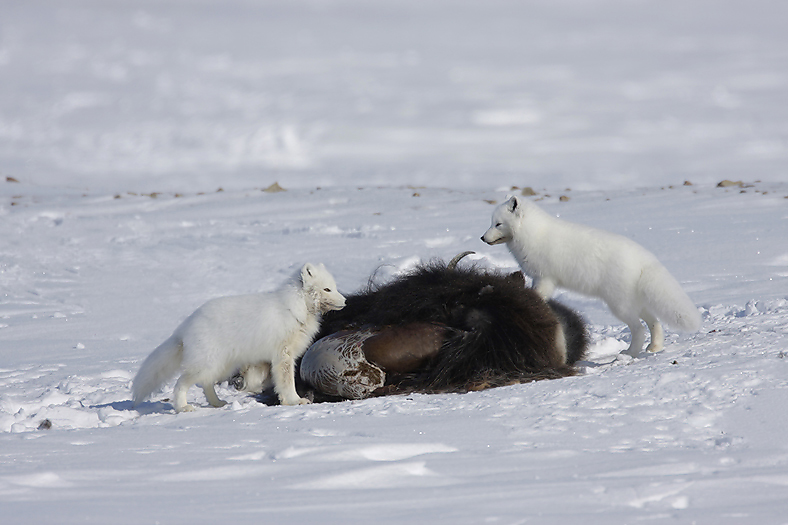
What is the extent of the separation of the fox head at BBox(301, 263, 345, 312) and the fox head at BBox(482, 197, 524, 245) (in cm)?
171

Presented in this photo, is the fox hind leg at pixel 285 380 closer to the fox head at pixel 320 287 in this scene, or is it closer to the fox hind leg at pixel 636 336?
the fox head at pixel 320 287

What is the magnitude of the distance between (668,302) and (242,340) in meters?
2.75

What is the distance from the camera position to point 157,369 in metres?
4.34

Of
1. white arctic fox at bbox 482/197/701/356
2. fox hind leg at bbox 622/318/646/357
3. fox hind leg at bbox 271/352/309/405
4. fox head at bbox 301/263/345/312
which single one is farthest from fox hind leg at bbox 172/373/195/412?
fox hind leg at bbox 622/318/646/357

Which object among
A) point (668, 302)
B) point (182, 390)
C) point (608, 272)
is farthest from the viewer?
point (608, 272)

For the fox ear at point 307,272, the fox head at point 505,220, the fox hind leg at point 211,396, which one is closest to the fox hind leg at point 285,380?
the fox hind leg at point 211,396

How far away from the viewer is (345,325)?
196 inches

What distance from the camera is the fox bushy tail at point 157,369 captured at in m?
4.32

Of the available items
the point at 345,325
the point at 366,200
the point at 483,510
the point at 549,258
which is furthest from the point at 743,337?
the point at 366,200

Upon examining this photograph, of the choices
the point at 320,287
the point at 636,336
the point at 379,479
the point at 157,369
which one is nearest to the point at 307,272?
the point at 320,287

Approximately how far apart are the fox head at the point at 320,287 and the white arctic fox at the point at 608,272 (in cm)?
169

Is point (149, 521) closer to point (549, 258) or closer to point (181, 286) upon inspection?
point (549, 258)

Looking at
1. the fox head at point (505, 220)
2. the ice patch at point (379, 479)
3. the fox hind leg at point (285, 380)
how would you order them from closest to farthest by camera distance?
1. the ice patch at point (379, 479)
2. the fox hind leg at point (285, 380)
3. the fox head at point (505, 220)

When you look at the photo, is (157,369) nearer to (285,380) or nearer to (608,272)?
(285,380)
